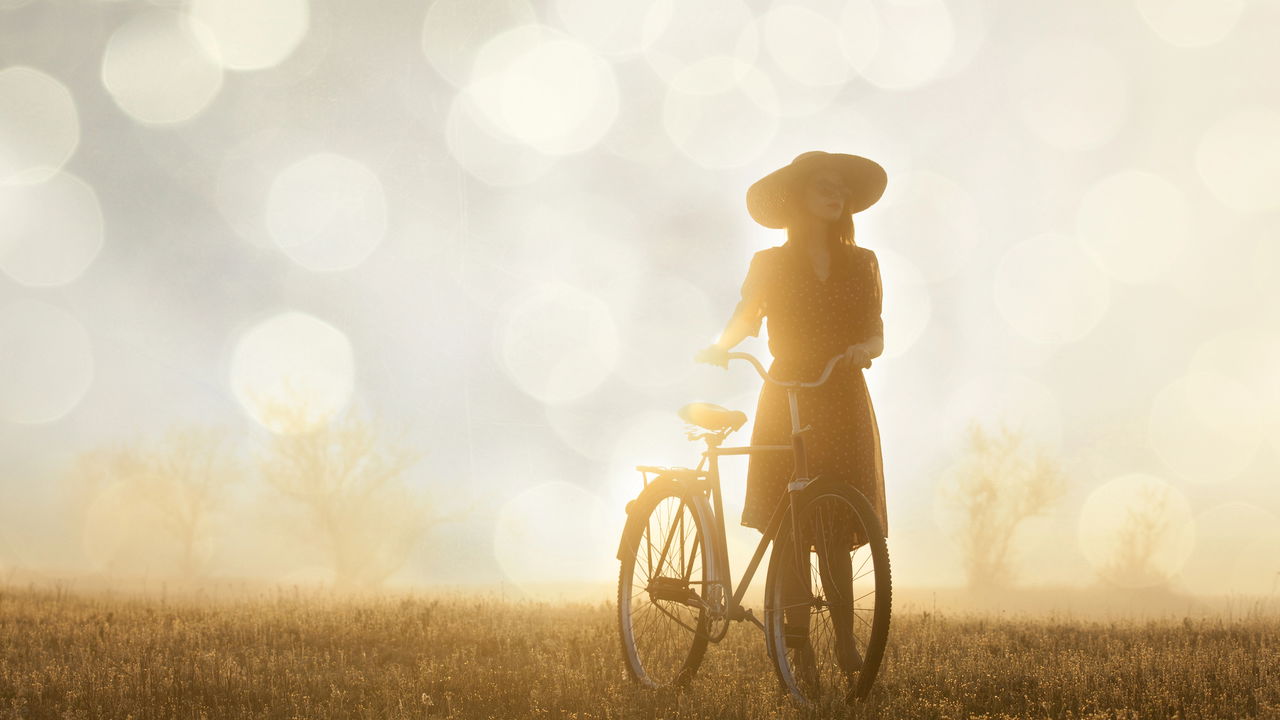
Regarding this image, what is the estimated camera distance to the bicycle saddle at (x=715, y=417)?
19.0 ft

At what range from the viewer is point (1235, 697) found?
5496mm

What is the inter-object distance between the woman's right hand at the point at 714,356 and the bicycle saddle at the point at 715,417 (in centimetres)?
31

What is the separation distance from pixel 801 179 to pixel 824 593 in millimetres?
2637

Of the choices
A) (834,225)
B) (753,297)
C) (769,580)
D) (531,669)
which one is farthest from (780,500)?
(531,669)

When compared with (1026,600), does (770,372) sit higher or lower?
higher

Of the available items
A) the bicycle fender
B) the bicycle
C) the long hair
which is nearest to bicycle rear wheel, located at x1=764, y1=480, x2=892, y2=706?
the bicycle

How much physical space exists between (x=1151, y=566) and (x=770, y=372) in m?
54.8

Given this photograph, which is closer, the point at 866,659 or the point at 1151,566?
the point at 866,659

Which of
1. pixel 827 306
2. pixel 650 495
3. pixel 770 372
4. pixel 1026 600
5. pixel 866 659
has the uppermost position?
pixel 827 306

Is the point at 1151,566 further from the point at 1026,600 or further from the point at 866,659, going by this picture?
the point at 866,659

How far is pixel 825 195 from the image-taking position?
19.8ft

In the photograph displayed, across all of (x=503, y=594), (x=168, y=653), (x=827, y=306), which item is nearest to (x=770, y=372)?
(x=827, y=306)

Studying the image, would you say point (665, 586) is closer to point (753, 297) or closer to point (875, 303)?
point (753, 297)

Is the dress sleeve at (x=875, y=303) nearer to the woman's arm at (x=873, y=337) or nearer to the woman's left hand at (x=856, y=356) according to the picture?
the woman's arm at (x=873, y=337)
